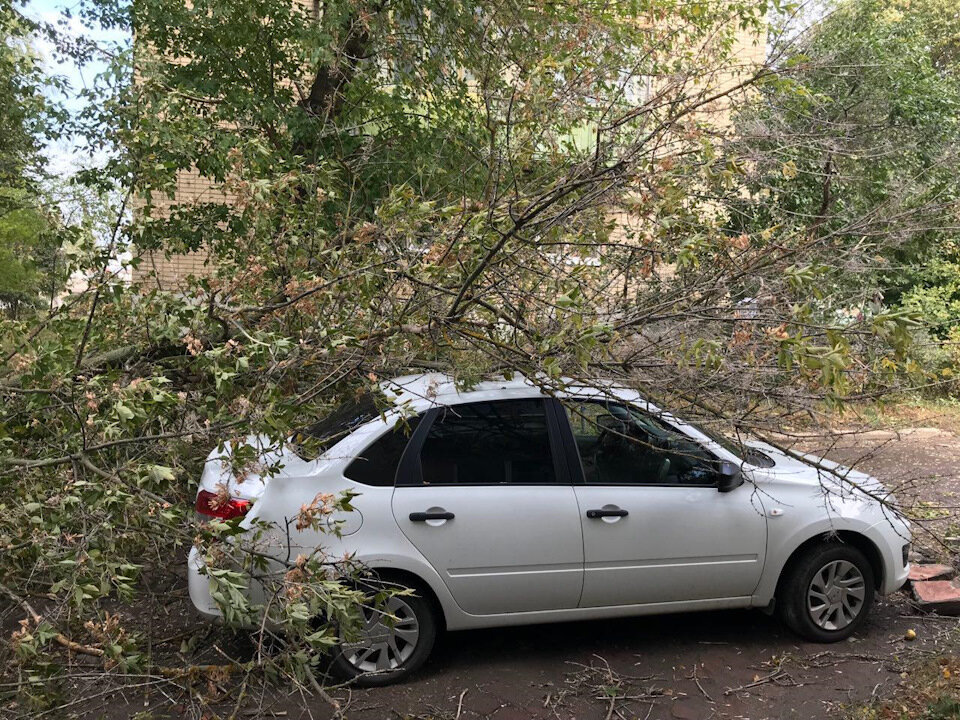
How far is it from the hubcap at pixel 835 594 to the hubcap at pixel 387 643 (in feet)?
7.93

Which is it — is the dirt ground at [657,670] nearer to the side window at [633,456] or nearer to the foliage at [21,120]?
the side window at [633,456]

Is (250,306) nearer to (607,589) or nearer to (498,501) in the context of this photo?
(498,501)

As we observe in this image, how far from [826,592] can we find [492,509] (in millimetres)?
2171

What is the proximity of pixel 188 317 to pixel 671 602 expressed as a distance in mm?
3124

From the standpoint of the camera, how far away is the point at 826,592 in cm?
519

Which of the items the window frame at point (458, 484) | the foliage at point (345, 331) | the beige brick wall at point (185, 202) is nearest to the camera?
the foliage at point (345, 331)

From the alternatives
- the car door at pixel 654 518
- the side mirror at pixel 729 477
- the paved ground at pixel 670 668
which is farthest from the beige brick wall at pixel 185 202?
the side mirror at pixel 729 477

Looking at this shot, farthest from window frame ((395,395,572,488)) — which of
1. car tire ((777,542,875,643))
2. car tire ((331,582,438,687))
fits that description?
car tire ((777,542,875,643))

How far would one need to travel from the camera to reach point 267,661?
3.24 meters

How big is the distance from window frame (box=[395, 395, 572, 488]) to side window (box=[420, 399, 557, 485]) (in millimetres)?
15

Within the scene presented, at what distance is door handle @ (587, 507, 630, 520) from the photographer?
15.7 feet

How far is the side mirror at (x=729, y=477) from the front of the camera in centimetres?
492

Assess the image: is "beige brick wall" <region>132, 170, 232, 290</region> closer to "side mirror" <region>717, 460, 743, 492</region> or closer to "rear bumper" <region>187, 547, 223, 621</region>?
"rear bumper" <region>187, 547, 223, 621</region>

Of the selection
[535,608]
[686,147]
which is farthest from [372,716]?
[686,147]
